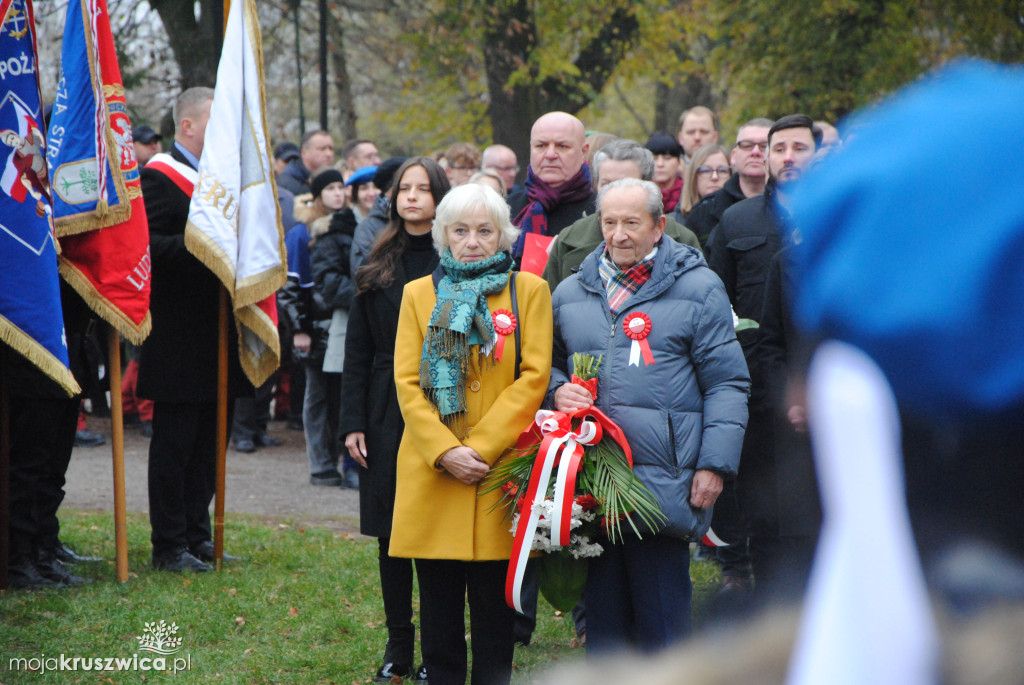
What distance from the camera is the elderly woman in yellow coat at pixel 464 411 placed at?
405 cm

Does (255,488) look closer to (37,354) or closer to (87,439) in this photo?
(87,439)

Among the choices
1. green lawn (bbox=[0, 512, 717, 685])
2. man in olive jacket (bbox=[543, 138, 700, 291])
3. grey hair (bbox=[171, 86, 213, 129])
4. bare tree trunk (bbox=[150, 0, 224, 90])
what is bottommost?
green lawn (bbox=[0, 512, 717, 685])

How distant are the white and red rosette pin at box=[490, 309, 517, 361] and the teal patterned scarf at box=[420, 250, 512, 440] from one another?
0.04 meters

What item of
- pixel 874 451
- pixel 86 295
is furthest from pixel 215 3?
pixel 874 451

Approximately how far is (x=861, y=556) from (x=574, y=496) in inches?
115

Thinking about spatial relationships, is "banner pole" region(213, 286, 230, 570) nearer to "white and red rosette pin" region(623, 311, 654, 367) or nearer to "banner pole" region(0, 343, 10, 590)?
"banner pole" region(0, 343, 10, 590)

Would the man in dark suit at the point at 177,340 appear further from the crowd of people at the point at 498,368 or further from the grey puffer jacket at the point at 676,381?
the grey puffer jacket at the point at 676,381

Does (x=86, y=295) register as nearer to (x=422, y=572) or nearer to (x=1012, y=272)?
(x=422, y=572)

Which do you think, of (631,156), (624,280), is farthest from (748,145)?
(624,280)

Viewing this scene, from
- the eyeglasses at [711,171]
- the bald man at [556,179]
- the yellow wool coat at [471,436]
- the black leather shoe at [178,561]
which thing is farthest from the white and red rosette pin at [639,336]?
the eyeglasses at [711,171]

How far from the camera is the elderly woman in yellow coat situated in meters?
4.05

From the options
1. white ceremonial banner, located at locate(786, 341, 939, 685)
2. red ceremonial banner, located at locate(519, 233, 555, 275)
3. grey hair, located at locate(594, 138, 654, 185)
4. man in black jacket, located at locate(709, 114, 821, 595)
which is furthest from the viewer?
man in black jacket, located at locate(709, 114, 821, 595)

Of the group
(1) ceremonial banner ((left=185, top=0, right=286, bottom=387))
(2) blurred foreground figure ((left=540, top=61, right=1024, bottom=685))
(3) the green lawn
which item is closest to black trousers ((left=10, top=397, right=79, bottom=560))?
(3) the green lawn

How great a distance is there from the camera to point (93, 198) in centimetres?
552
